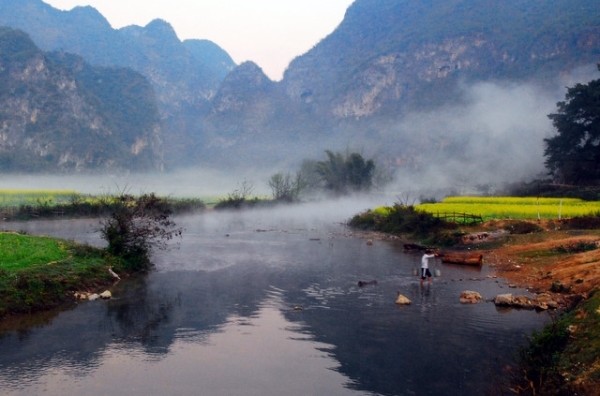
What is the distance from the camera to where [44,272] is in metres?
25.7

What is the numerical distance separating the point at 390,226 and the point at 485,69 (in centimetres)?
15141

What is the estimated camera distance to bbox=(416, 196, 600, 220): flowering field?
4537 cm

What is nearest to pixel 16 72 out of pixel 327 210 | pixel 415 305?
pixel 327 210

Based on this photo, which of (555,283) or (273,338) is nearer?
(273,338)

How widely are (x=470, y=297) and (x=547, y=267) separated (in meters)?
7.69

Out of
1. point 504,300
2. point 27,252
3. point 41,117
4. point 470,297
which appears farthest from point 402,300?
point 41,117

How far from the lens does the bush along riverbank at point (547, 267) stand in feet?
47.7

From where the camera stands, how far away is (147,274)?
107ft

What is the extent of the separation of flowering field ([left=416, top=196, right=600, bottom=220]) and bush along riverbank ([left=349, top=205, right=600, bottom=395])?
318 cm

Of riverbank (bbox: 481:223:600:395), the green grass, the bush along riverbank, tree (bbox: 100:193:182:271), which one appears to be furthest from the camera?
tree (bbox: 100:193:182:271)

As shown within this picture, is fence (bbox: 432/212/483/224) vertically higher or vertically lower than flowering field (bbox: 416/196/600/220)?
lower

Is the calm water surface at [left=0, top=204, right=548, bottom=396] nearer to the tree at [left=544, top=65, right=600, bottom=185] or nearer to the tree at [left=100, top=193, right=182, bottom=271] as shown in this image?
the tree at [left=100, top=193, right=182, bottom=271]

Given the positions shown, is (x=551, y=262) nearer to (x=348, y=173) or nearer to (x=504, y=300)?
(x=504, y=300)

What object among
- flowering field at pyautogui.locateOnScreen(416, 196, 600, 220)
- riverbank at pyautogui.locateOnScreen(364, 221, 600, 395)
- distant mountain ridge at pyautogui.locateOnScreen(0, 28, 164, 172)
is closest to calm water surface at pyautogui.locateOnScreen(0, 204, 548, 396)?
riverbank at pyautogui.locateOnScreen(364, 221, 600, 395)
